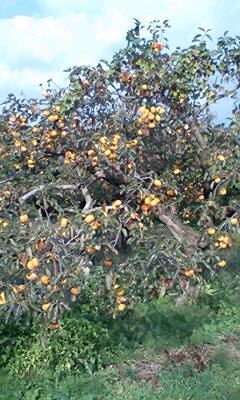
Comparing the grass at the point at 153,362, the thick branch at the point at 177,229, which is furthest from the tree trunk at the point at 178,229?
the grass at the point at 153,362

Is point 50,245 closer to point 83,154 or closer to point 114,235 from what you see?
point 114,235

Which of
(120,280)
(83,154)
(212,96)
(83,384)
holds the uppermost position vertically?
(212,96)

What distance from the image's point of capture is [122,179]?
5.23 meters

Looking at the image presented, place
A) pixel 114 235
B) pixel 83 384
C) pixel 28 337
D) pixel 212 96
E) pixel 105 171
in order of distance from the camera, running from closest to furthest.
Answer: pixel 114 235
pixel 83 384
pixel 28 337
pixel 105 171
pixel 212 96

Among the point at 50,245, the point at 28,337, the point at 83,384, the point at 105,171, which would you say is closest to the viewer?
the point at 50,245

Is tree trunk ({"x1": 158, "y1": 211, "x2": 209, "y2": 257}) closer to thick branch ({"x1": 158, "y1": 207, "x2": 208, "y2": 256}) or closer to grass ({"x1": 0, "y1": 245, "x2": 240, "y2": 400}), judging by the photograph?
thick branch ({"x1": 158, "y1": 207, "x2": 208, "y2": 256})

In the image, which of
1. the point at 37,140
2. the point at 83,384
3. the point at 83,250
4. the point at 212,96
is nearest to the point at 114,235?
the point at 83,250

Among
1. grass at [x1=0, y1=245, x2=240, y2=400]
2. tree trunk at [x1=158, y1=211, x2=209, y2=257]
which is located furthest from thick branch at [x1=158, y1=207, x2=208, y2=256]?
grass at [x1=0, y1=245, x2=240, y2=400]

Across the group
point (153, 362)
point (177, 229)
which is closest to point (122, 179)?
point (177, 229)

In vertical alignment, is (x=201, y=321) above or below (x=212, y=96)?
below

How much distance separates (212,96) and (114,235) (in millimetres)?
2208

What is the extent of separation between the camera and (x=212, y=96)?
5.63 metres

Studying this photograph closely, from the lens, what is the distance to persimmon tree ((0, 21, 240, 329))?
3.71m

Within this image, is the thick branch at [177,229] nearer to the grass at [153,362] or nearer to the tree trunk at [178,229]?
the tree trunk at [178,229]
